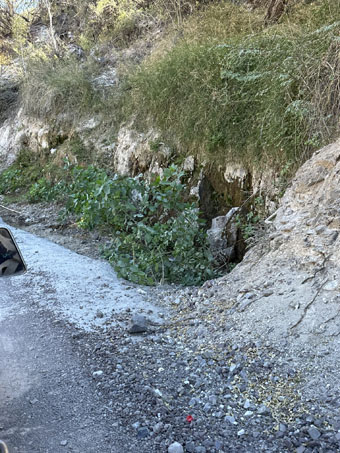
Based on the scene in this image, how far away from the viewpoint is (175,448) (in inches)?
99.6

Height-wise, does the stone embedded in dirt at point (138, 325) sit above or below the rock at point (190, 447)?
above

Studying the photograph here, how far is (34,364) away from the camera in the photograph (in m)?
3.52

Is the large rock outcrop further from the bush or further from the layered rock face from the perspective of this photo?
the bush

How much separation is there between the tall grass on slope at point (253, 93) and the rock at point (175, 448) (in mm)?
3703

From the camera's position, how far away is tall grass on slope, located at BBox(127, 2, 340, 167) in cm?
518

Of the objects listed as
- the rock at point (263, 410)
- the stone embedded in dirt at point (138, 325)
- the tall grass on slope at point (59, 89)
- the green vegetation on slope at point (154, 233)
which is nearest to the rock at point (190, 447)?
the rock at point (263, 410)

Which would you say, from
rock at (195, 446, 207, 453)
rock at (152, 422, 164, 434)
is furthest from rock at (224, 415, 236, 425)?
rock at (152, 422, 164, 434)

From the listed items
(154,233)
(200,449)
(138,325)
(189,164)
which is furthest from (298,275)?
(189,164)

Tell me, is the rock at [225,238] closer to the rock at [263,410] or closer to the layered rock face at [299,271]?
the layered rock face at [299,271]

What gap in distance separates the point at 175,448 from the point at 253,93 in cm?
511

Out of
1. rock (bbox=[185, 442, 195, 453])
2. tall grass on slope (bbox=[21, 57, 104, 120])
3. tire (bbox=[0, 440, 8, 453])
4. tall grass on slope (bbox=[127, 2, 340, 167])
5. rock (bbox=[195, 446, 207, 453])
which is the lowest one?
rock (bbox=[195, 446, 207, 453])

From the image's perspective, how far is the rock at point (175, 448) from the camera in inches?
99.0

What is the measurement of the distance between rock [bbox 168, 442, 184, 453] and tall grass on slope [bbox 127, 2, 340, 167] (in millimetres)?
3703

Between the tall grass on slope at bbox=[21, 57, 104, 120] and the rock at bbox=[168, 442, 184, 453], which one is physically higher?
the tall grass on slope at bbox=[21, 57, 104, 120]
